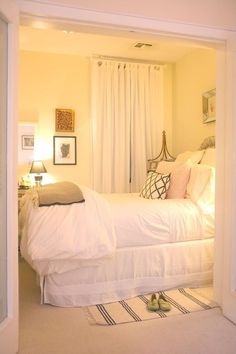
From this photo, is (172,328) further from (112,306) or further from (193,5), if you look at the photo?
(193,5)

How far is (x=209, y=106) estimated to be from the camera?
394cm

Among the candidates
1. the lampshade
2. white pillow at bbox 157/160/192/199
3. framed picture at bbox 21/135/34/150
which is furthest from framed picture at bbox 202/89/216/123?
framed picture at bbox 21/135/34/150

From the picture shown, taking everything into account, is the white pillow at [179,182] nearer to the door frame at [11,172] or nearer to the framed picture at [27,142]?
the door frame at [11,172]

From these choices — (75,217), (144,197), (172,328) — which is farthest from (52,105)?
(172,328)

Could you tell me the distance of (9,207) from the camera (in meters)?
1.75

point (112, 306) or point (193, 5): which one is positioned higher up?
point (193, 5)

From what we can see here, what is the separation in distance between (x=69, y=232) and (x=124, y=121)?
8.85 feet

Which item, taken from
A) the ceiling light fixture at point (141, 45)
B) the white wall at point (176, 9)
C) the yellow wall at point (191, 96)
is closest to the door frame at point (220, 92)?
the white wall at point (176, 9)

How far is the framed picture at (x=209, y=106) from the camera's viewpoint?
3829 millimetres

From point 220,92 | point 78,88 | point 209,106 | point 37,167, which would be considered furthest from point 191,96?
point 37,167

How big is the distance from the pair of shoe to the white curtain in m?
2.30

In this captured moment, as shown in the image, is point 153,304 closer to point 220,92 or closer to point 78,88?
point 220,92

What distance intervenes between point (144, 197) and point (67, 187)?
3.07 ft

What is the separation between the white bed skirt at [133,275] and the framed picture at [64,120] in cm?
251
